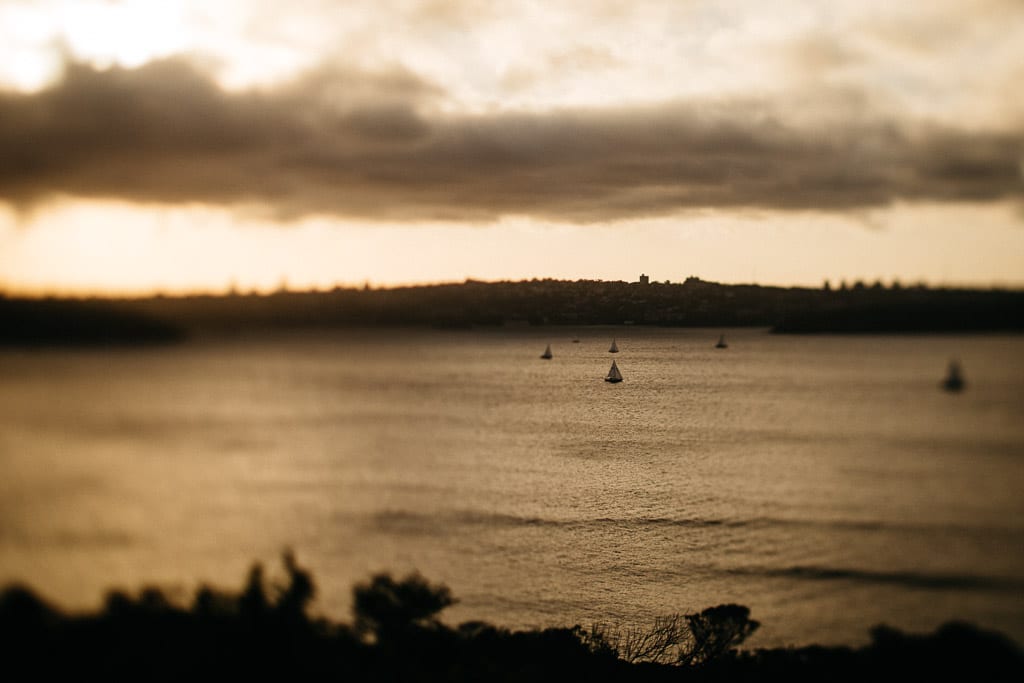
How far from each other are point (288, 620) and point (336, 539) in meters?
14.8

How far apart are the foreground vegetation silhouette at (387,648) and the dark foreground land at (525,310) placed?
342 centimetres

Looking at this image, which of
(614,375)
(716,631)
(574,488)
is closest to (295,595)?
(716,631)

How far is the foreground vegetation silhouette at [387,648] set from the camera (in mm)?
6508

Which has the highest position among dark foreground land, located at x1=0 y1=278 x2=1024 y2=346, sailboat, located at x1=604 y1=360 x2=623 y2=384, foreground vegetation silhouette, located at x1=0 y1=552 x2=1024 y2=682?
dark foreground land, located at x1=0 y1=278 x2=1024 y2=346

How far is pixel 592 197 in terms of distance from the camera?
1895 centimetres

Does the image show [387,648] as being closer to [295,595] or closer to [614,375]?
[295,595]

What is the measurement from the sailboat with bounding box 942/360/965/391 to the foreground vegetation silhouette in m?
Result: 3.15

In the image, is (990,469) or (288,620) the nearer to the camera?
(288,620)

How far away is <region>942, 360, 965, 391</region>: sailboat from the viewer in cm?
866

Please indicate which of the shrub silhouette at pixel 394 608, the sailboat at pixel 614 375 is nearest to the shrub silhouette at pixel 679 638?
the shrub silhouette at pixel 394 608

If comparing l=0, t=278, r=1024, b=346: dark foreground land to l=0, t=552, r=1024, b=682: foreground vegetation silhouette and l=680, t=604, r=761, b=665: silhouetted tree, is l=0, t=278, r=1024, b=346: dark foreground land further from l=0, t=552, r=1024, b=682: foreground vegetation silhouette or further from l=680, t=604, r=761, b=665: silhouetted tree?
l=680, t=604, r=761, b=665: silhouetted tree

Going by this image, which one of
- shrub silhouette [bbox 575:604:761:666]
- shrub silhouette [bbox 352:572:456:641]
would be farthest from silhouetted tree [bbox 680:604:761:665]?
shrub silhouette [bbox 352:572:456:641]

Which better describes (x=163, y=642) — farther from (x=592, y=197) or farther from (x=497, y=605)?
(x=592, y=197)

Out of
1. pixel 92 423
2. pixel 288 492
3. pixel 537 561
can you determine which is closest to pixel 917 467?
pixel 537 561
